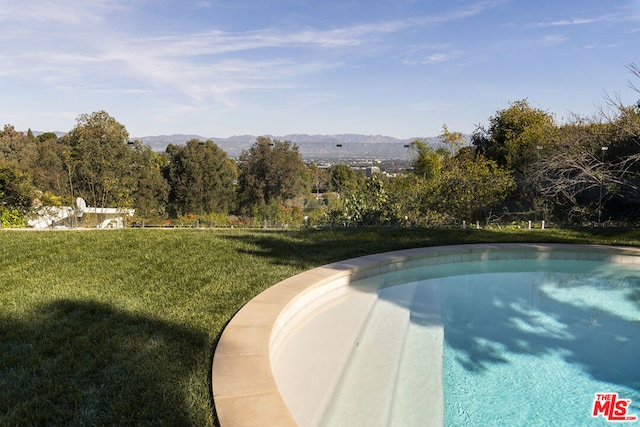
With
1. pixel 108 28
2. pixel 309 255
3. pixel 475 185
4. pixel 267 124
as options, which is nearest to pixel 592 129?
pixel 475 185

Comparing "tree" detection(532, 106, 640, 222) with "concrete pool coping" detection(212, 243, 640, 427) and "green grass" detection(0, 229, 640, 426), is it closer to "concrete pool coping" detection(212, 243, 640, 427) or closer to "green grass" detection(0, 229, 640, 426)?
"green grass" detection(0, 229, 640, 426)

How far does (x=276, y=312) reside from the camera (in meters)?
4.84

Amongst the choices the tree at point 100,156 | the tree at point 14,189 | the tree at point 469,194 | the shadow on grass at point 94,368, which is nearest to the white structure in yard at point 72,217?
the tree at point 14,189

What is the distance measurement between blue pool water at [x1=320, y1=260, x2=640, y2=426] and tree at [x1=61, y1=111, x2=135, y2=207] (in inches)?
764

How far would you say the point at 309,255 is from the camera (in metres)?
7.92

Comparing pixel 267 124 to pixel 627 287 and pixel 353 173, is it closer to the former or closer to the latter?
pixel 353 173

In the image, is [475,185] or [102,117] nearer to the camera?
[475,185]

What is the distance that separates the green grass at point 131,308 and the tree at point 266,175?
26.0m

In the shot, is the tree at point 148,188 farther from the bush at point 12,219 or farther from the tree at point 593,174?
the tree at point 593,174

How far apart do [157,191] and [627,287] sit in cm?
3250

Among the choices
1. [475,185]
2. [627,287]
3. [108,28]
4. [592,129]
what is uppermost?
[108,28]

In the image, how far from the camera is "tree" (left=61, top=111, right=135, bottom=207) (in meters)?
22.6
